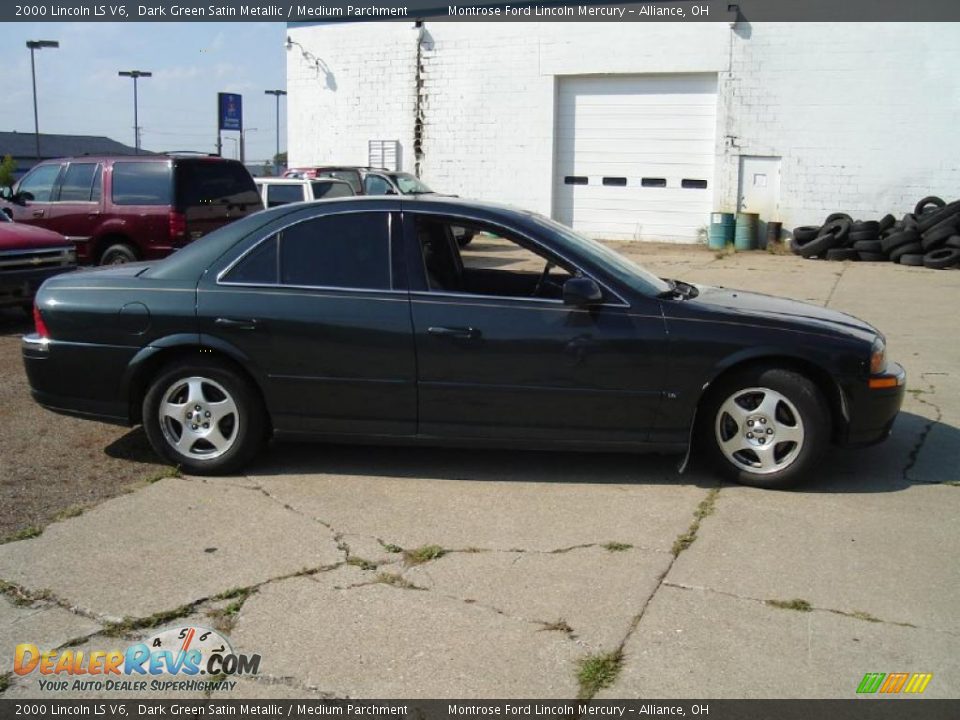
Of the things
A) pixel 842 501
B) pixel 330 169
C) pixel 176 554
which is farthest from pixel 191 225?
pixel 842 501

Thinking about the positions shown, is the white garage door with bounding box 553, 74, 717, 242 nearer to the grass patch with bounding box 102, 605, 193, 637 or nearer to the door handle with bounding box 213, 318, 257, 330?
the door handle with bounding box 213, 318, 257, 330

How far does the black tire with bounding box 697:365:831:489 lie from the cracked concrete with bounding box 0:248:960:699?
5.0 inches

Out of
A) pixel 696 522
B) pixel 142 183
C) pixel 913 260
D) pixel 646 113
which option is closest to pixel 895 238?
Answer: pixel 913 260

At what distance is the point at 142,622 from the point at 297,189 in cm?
1328

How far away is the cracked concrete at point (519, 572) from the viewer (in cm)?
355

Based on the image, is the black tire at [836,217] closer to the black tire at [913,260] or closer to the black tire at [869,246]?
the black tire at [869,246]

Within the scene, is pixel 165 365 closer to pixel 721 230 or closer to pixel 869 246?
pixel 869 246

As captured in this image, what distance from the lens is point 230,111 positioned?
2611 cm

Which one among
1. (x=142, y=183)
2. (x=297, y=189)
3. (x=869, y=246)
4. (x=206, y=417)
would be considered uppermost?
(x=297, y=189)

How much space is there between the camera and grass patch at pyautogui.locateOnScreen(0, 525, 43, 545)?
471 centimetres

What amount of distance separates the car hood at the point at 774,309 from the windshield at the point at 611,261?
0.28 metres

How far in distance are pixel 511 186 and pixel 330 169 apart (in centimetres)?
670

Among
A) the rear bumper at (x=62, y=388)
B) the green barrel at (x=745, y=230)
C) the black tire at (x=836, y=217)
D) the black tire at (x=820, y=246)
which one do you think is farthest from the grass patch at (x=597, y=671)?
the green barrel at (x=745, y=230)
